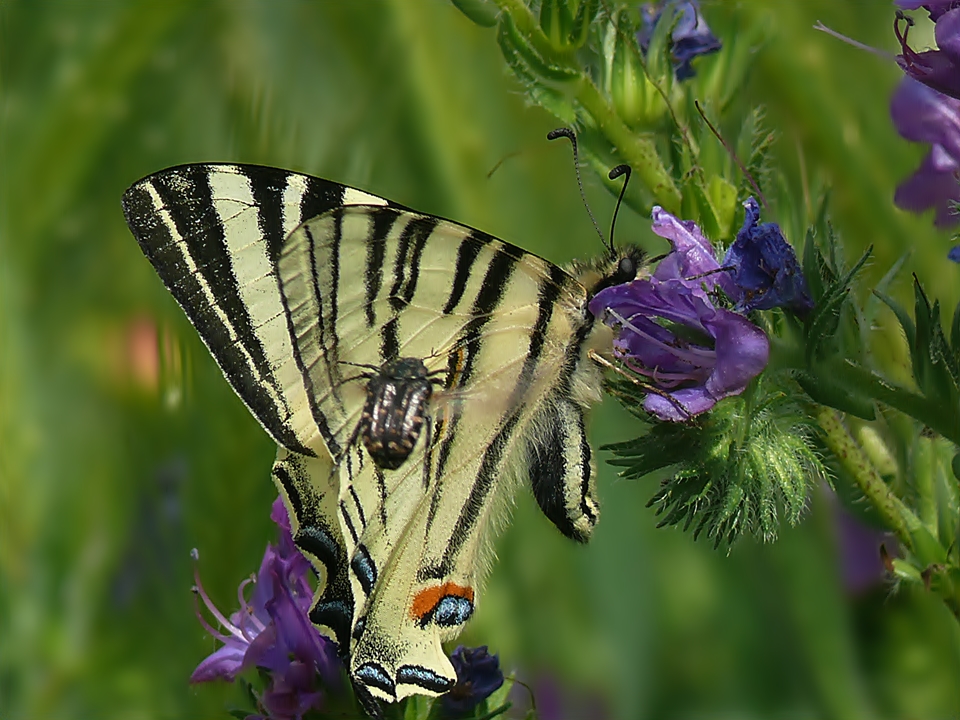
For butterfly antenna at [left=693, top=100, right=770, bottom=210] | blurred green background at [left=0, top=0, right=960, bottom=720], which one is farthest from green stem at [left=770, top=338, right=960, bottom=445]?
blurred green background at [left=0, top=0, right=960, bottom=720]

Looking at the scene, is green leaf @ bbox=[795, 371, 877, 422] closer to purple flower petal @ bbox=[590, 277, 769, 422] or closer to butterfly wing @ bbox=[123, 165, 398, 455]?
purple flower petal @ bbox=[590, 277, 769, 422]

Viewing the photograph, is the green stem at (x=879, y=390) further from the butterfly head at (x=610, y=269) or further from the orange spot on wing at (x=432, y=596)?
the orange spot on wing at (x=432, y=596)

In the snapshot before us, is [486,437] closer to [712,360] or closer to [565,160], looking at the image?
[712,360]

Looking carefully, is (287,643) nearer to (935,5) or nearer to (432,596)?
(432,596)

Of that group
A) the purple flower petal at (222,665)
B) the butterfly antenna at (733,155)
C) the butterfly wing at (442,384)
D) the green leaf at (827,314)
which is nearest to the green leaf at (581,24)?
the butterfly antenna at (733,155)

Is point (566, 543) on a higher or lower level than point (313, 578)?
lower

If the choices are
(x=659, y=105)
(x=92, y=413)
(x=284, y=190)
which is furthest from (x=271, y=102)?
(x=92, y=413)

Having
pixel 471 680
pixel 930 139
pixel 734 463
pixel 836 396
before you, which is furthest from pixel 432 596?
pixel 930 139

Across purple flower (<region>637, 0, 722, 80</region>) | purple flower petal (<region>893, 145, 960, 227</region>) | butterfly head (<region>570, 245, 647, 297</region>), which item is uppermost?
purple flower (<region>637, 0, 722, 80</region>)
